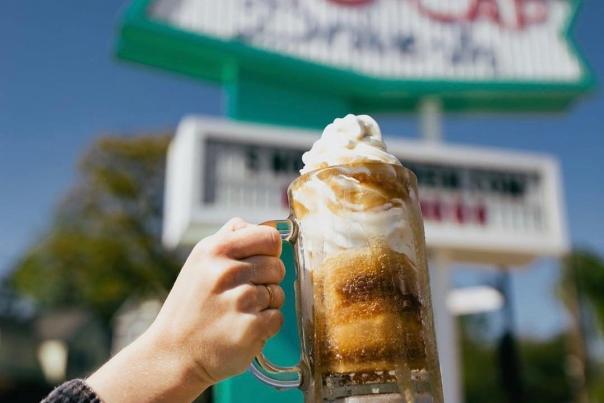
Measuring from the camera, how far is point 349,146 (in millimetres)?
980

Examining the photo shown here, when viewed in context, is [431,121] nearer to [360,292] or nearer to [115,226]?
[360,292]

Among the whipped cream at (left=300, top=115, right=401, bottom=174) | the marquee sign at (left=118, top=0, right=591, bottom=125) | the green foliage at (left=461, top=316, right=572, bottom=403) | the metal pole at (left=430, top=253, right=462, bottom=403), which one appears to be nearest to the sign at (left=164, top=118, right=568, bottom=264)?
the metal pole at (left=430, top=253, right=462, bottom=403)

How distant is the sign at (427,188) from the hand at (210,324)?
14.0 ft

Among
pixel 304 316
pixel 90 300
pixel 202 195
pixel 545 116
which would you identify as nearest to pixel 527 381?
pixel 90 300

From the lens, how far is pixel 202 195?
17.1 ft

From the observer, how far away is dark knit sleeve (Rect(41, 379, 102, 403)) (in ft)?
2.75

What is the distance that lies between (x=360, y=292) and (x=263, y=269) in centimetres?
13

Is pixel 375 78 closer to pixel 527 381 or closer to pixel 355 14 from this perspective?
pixel 355 14

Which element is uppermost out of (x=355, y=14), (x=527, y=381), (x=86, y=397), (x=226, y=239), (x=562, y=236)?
(x=355, y=14)

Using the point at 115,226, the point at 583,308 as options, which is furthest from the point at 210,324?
the point at 583,308

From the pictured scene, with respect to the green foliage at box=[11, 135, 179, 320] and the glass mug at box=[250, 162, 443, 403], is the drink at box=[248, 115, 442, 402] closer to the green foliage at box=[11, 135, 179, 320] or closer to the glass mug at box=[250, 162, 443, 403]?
the glass mug at box=[250, 162, 443, 403]

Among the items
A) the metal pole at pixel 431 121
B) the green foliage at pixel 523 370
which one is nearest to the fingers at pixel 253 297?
the metal pole at pixel 431 121

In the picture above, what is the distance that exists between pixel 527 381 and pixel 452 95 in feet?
109

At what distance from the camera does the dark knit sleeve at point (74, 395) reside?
838mm
